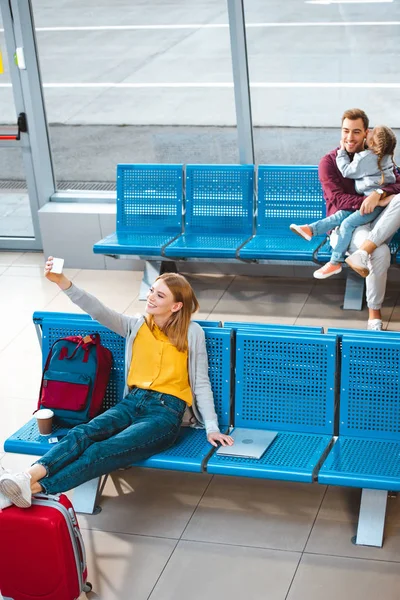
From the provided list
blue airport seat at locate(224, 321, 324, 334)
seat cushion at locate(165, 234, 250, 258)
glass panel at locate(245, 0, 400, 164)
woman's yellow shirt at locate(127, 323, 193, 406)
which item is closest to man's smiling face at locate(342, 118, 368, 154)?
glass panel at locate(245, 0, 400, 164)

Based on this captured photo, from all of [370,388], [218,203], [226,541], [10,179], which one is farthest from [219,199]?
[226,541]

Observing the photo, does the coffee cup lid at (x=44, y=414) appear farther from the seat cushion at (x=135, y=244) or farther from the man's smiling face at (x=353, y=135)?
the man's smiling face at (x=353, y=135)

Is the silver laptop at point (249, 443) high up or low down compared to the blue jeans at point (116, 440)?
down

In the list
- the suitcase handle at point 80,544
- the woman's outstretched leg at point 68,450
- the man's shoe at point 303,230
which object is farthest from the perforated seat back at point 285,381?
the man's shoe at point 303,230

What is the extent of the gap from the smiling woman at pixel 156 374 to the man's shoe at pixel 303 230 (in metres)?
2.25

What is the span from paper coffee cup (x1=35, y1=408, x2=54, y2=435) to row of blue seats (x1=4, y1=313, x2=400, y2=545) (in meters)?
0.07

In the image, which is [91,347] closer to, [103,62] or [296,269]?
[296,269]

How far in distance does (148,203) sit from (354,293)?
6.11ft

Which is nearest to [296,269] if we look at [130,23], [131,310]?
[131,310]

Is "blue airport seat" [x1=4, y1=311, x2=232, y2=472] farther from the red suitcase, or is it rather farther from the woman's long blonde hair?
the red suitcase

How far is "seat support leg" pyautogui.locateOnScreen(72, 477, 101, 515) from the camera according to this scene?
5.10 m

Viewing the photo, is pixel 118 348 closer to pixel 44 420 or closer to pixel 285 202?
pixel 44 420

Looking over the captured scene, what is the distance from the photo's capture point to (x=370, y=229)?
7117 millimetres

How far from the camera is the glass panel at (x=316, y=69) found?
7750 mm
